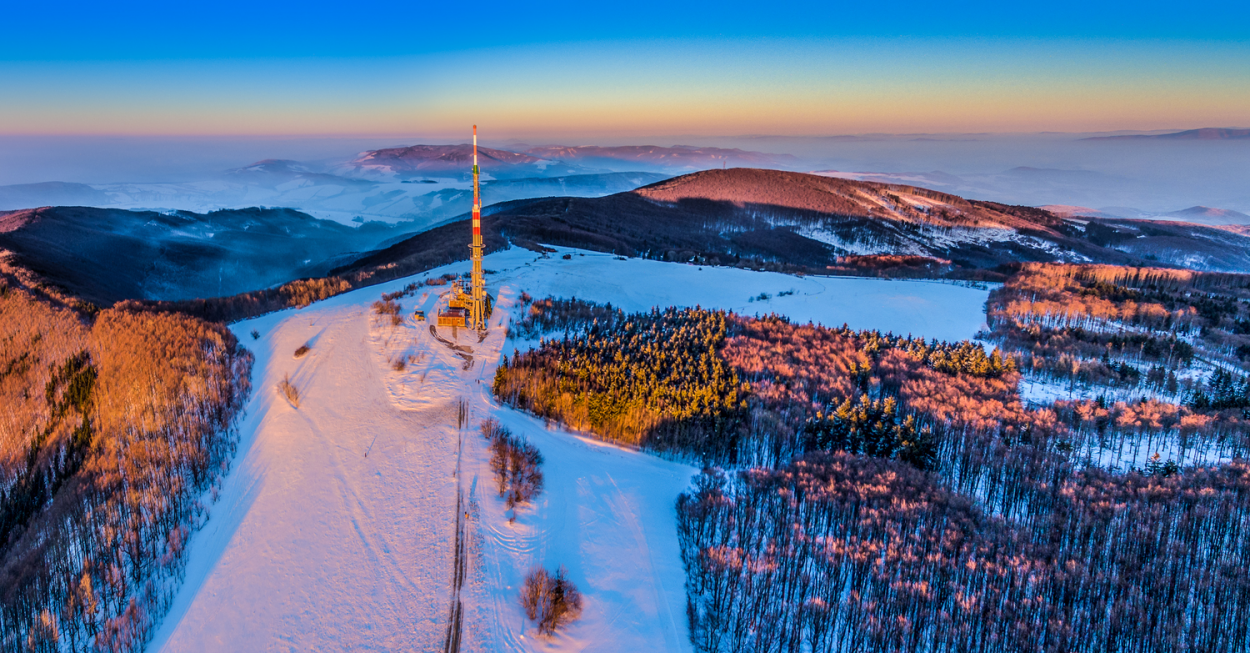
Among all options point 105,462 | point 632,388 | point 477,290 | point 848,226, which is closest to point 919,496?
point 632,388

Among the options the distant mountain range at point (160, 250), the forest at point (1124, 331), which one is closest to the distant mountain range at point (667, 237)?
the distant mountain range at point (160, 250)

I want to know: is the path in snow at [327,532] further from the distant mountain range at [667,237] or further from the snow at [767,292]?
the distant mountain range at [667,237]

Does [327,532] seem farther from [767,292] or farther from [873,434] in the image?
[767,292]

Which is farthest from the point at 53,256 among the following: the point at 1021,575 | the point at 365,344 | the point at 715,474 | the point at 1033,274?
the point at 1033,274

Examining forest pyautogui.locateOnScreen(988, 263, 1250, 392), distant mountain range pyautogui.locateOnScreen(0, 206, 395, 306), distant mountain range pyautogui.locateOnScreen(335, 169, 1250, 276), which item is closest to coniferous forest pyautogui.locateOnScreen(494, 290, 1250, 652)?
forest pyautogui.locateOnScreen(988, 263, 1250, 392)

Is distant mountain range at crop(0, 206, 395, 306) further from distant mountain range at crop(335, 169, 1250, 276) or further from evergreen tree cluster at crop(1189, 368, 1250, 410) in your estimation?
evergreen tree cluster at crop(1189, 368, 1250, 410)

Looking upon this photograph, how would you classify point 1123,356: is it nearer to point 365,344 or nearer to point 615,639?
point 615,639

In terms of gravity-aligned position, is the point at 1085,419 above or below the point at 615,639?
above
